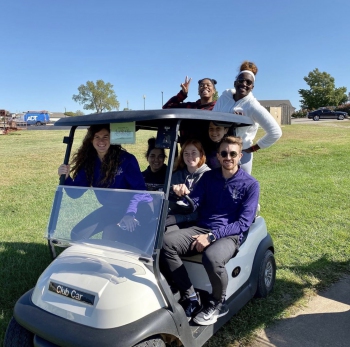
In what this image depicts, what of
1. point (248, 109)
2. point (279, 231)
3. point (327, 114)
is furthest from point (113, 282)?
point (327, 114)

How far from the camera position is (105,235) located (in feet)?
7.09

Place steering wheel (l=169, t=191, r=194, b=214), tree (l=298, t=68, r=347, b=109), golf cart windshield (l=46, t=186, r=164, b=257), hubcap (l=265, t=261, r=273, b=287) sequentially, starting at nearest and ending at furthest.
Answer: golf cart windshield (l=46, t=186, r=164, b=257), steering wheel (l=169, t=191, r=194, b=214), hubcap (l=265, t=261, r=273, b=287), tree (l=298, t=68, r=347, b=109)

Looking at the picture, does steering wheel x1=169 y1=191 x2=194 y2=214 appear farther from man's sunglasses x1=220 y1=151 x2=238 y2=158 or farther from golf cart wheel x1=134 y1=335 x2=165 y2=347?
golf cart wheel x1=134 y1=335 x2=165 y2=347

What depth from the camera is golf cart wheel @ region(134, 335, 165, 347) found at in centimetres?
176

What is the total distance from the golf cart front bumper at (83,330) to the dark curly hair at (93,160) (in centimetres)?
97

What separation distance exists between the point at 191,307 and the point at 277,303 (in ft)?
3.36

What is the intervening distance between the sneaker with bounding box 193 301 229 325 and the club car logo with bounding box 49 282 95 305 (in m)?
0.68

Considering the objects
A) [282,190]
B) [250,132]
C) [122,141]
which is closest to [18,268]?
[122,141]

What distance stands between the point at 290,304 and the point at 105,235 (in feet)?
5.46

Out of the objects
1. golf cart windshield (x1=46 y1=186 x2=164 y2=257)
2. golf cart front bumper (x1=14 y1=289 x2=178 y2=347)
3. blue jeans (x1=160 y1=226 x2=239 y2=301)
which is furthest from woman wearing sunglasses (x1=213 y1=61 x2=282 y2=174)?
golf cart front bumper (x1=14 y1=289 x2=178 y2=347)

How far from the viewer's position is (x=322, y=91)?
4078cm

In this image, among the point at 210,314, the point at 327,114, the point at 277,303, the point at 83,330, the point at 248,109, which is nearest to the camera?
the point at 83,330

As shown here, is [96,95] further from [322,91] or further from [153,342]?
[153,342]

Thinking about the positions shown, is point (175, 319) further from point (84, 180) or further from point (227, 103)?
point (227, 103)
